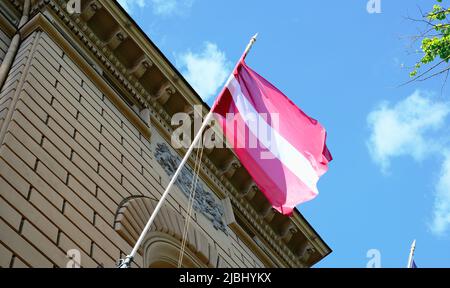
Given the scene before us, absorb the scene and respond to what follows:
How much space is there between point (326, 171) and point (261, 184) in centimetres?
148

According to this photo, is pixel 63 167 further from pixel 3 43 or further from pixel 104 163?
pixel 3 43

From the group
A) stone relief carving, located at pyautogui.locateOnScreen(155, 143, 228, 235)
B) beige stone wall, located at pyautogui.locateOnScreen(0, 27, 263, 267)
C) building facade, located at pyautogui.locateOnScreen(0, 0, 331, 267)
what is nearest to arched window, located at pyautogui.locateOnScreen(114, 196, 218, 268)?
building facade, located at pyautogui.locateOnScreen(0, 0, 331, 267)

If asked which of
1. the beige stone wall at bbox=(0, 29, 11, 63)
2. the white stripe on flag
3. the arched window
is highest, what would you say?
the beige stone wall at bbox=(0, 29, 11, 63)

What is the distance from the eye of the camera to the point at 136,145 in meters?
15.3

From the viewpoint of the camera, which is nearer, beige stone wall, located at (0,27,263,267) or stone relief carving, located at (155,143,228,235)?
beige stone wall, located at (0,27,263,267)

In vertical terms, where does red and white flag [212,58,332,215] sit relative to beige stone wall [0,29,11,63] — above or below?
below

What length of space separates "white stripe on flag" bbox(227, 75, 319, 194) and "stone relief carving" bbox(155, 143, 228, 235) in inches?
150

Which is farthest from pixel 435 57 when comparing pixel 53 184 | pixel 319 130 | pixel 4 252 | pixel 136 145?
pixel 4 252

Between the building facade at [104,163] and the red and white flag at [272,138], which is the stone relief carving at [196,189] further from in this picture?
the red and white flag at [272,138]

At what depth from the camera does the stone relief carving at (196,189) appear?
53.4 ft

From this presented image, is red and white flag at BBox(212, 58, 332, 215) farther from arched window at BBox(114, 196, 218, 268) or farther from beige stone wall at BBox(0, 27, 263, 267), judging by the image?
beige stone wall at BBox(0, 27, 263, 267)

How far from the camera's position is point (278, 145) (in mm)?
12625

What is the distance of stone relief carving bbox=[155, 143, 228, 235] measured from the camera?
16.3 metres
